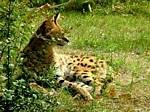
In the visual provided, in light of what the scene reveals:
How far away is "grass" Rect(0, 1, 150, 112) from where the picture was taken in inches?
303

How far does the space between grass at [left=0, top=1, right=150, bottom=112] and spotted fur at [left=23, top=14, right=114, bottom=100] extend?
0.20 m

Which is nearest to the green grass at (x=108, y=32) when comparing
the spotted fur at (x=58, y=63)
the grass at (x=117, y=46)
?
the grass at (x=117, y=46)

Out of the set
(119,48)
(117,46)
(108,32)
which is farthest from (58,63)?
(108,32)

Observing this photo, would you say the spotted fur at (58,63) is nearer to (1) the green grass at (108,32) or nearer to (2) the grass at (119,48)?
(2) the grass at (119,48)

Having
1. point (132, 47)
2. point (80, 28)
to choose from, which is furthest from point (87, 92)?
point (80, 28)

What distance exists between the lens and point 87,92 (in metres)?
8.00

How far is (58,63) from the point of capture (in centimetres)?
879

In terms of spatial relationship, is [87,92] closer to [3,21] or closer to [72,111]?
[72,111]

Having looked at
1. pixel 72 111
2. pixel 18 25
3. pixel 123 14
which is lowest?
pixel 123 14

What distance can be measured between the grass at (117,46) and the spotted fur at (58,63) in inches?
7.8

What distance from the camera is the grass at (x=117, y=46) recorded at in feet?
25.2

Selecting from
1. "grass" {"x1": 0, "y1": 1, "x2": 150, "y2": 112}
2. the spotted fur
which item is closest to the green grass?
"grass" {"x1": 0, "y1": 1, "x2": 150, "y2": 112}

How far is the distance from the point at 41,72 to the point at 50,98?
175 centimetres

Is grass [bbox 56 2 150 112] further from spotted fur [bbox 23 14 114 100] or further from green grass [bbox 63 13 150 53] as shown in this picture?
spotted fur [bbox 23 14 114 100]
